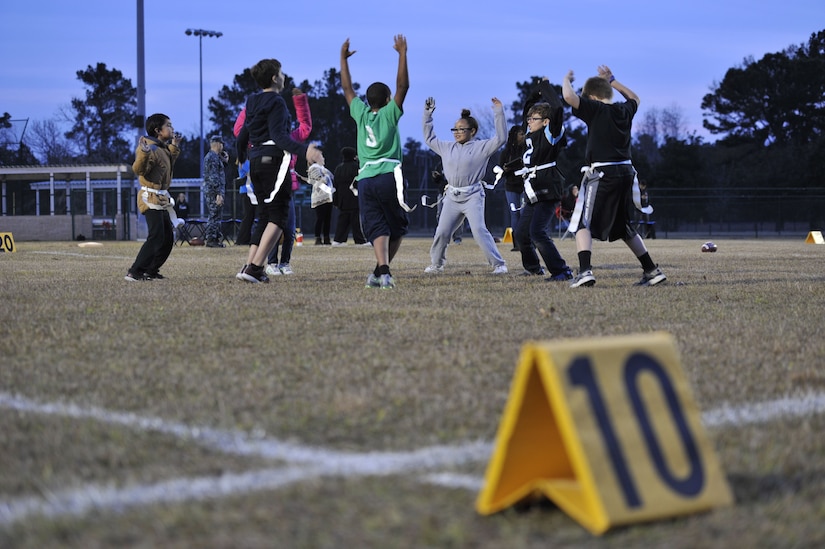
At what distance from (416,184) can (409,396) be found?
213 ft

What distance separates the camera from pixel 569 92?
29.7 ft

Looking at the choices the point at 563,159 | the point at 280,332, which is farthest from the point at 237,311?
the point at 563,159

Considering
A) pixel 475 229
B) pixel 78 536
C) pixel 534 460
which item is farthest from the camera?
pixel 475 229

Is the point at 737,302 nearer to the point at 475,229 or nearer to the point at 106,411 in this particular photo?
the point at 475,229

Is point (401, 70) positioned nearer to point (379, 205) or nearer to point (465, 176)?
point (379, 205)

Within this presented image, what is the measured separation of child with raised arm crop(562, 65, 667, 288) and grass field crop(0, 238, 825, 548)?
1.78 metres

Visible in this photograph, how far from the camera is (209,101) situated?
81.4 m

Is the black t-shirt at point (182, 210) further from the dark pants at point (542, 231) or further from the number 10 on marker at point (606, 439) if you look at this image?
the number 10 on marker at point (606, 439)

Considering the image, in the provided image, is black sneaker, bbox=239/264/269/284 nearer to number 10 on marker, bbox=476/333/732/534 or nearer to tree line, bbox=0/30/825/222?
number 10 on marker, bbox=476/333/732/534

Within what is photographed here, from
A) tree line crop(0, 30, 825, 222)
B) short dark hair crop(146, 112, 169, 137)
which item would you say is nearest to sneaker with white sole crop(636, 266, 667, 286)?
short dark hair crop(146, 112, 169, 137)

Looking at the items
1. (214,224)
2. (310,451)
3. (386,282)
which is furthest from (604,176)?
(214,224)

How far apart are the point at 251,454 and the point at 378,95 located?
23.1 ft

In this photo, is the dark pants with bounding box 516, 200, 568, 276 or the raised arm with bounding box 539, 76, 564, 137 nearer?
the raised arm with bounding box 539, 76, 564, 137

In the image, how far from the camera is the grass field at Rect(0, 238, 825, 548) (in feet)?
8.05
